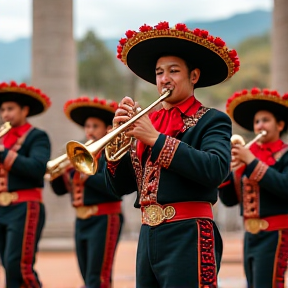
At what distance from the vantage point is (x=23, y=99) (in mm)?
8773

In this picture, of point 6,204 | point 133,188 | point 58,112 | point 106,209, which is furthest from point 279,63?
point 133,188

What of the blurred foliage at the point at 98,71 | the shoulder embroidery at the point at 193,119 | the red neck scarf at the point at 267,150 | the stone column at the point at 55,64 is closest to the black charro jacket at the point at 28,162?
the red neck scarf at the point at 267,150

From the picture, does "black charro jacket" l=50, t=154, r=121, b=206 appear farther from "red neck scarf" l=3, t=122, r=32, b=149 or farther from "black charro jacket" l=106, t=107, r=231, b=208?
"black charro jacket" l=106, t=107, r=231, b=208

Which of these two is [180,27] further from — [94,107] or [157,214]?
[94,107]

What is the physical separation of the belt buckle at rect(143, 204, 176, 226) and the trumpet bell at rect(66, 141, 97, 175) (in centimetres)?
42

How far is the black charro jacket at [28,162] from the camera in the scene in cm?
812

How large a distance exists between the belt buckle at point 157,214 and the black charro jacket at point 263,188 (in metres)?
2.11

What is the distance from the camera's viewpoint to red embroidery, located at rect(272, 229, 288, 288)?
7.50 m

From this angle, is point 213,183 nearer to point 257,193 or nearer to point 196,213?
point 196,213

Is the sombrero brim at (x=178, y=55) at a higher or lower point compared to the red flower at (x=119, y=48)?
lower

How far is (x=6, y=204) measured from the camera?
8336 millimetres

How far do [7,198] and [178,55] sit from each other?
342cm

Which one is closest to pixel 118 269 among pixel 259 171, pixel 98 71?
pixel 259 171

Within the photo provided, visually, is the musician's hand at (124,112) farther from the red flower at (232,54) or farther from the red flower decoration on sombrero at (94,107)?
the red flower decoration on sombrero at (94,107)
